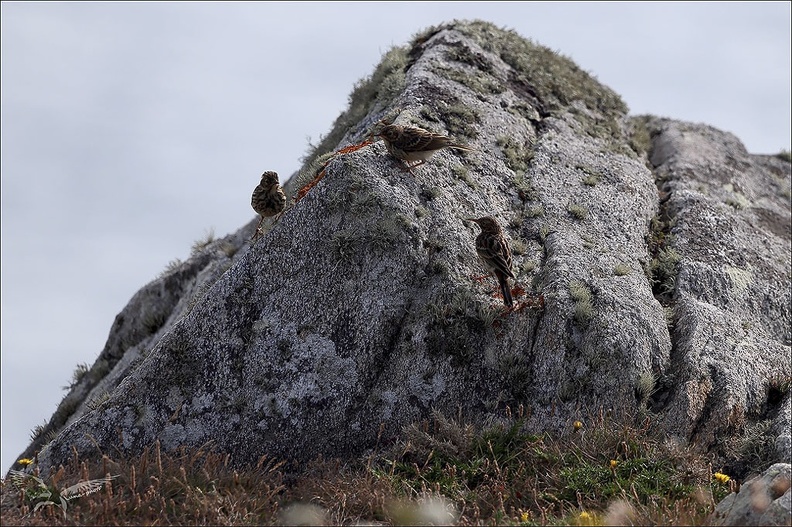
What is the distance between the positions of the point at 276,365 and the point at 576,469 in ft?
13.1

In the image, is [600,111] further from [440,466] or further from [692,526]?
[692,526]

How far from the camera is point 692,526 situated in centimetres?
895

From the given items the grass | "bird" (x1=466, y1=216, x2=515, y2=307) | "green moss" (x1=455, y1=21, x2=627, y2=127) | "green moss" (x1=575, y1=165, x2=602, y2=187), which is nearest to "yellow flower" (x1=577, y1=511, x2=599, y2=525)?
the grass

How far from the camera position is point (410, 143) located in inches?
523

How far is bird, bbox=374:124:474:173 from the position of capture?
43.5ft

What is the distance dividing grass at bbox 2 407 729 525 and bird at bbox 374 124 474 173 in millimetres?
3815

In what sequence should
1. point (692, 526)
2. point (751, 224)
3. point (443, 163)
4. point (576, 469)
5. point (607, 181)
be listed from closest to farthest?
point (692, 526) → point (576, 469) → point (443, 163) → point (607, 181) → point (751, 224)

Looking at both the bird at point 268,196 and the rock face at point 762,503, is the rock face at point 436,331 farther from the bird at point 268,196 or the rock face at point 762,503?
the rock face at point 762,503

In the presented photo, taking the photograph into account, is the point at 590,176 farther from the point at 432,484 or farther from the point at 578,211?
the point at 432,484

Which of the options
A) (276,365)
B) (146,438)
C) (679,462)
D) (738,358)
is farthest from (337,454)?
(738,358)

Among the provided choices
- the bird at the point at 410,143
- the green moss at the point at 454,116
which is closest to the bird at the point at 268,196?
the bird at the point at 410,143

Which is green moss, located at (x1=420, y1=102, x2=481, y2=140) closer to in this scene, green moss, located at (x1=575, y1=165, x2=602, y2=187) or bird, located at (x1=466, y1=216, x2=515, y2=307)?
green moss, located at (x1=575, y1=165, x2=602, y2=187)

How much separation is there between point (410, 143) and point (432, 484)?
495cm

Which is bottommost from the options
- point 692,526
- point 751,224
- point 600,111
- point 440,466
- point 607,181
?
point 692,526
